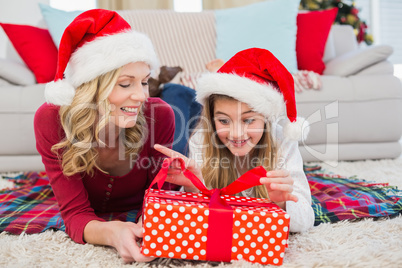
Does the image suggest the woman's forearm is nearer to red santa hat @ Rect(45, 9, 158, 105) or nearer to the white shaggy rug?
the white shaggy rug

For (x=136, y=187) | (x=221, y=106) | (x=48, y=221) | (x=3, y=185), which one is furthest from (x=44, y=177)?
(x=221, y=106)

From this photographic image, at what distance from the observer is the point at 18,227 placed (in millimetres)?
1172

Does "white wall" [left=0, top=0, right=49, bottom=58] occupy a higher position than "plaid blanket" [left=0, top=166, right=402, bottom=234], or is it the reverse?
"white wall" [left=0, top=0, right=49, bottom=58]

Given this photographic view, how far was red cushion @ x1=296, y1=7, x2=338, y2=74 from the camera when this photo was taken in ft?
8.18

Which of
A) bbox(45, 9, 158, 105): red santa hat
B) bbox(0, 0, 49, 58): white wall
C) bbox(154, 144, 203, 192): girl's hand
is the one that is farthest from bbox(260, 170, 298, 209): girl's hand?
bbox(0, 0, 49, 58): white wall

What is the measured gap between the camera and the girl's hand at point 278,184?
35.0 inches

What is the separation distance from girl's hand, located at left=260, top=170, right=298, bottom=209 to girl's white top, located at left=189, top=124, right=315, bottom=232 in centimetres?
14

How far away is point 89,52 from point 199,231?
61cm

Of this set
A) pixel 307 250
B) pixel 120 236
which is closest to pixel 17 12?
pixel 120 236

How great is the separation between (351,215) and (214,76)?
67 cm

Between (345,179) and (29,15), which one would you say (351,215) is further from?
(29,15)

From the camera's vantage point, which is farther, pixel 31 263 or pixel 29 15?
pixel 29 15

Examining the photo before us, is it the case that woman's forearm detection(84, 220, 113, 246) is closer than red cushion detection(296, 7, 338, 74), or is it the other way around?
woman's forearm detection(84, 220, 113, 246)

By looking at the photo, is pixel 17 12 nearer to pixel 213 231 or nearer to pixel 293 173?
pixel 293 173
